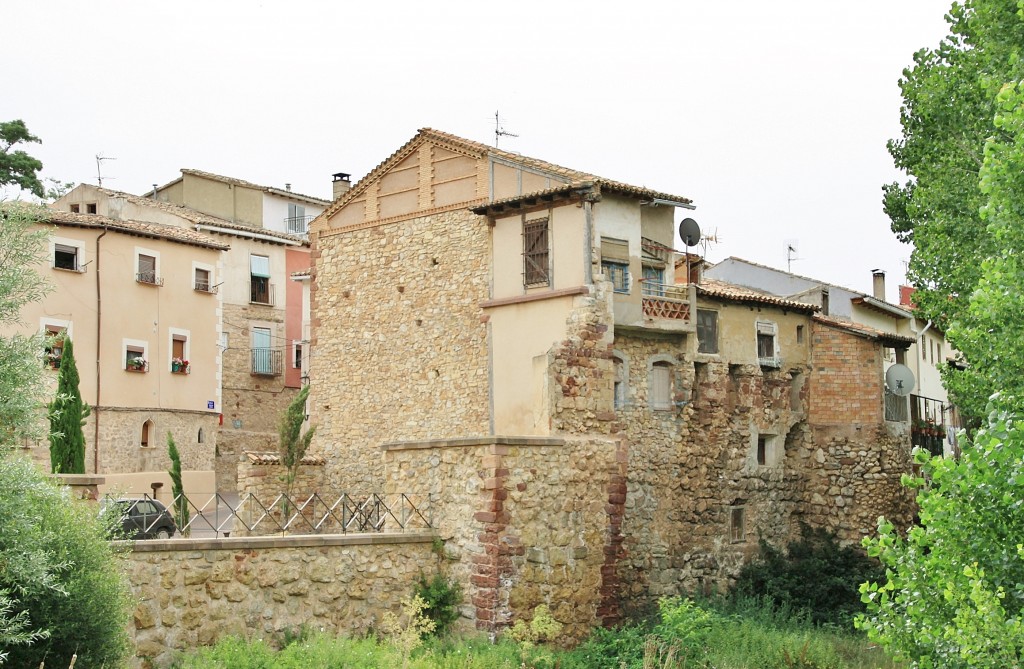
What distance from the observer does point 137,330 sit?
125 feet

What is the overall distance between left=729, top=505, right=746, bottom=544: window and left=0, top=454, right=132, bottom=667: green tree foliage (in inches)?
747

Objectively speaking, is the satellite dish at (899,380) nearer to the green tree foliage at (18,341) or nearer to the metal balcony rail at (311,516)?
the metal balcony rail at (311,516)

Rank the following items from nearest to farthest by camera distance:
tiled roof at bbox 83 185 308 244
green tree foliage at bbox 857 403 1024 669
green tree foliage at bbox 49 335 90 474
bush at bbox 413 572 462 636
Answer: green tree foliage at bbox 857 403 1024 669, bush at bbox 413 572 462 636, green tree foliage at bbox 49 335 90 474, tiled roof at bbox 83 185 308 244

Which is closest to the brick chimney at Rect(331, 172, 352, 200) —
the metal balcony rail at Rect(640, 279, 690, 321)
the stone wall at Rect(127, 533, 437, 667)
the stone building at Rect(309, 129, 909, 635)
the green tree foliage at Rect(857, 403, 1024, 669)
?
the stone building at Rect(309, 129, 909, 635)

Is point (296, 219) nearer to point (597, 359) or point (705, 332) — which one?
point (705, 332)

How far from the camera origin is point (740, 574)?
98.9ft

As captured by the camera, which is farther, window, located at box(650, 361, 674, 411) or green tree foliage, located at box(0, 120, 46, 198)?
green tree foliage, located at box(0, 120, 46, 198)

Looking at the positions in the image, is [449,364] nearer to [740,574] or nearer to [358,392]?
[358,392]

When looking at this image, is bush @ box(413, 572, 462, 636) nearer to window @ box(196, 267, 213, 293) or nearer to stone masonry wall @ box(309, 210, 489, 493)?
stone masonry wall @ box(309, 210, 489, 493)

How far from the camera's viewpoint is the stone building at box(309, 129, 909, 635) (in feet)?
88.2

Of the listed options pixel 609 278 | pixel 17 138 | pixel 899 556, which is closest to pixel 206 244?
pixel 17 138

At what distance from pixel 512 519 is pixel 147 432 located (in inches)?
853

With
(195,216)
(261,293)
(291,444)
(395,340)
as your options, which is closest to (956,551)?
(395,340)

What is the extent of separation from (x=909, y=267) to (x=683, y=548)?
26.2 feet
